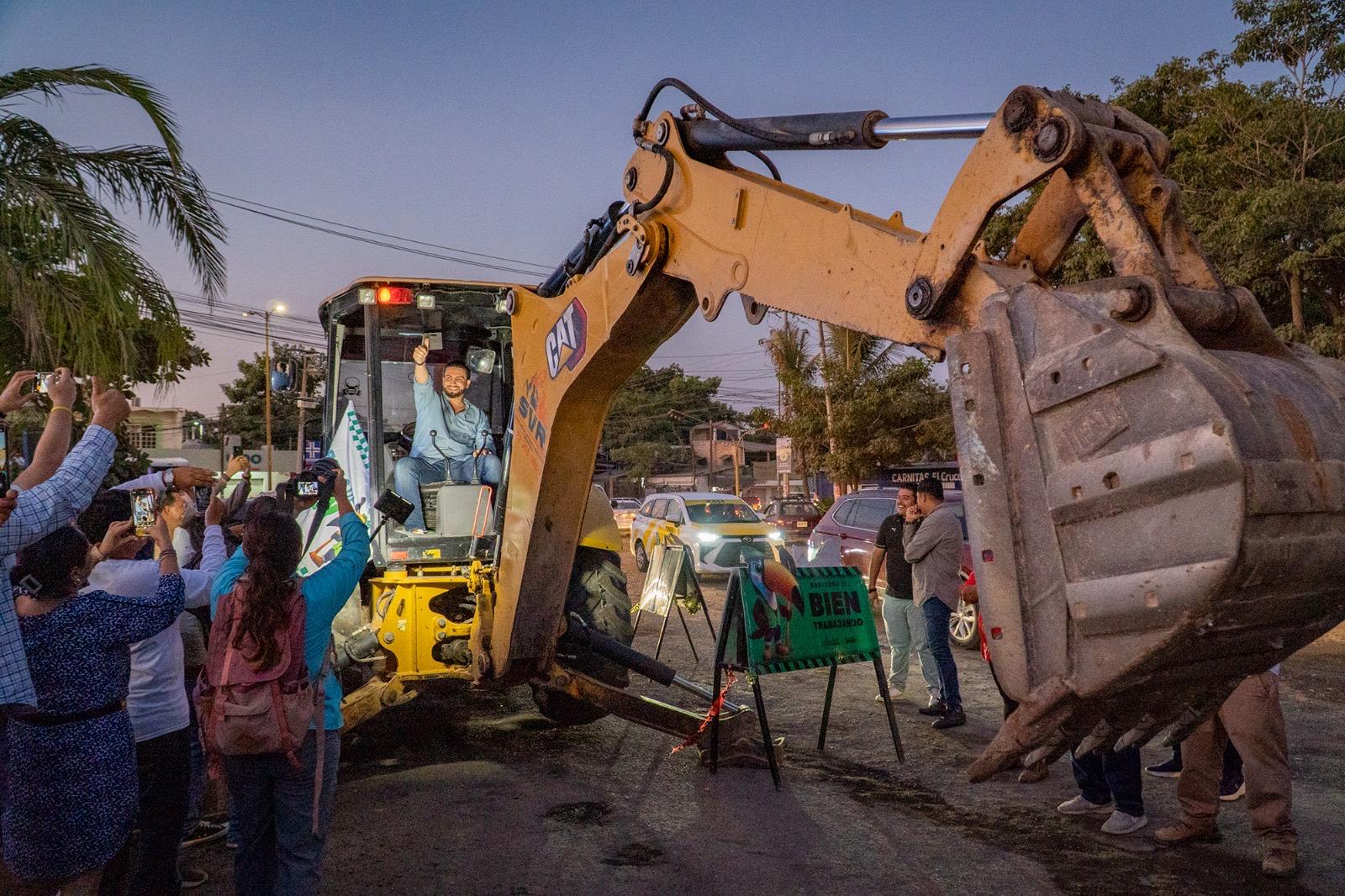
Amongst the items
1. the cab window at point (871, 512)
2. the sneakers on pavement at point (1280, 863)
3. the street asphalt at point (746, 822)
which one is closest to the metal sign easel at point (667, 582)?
the street asphalt at point (746, 822)

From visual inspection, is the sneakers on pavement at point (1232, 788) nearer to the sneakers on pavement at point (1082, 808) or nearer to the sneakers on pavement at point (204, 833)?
the sneakers on pavement at point (1082, 808)

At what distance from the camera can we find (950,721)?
301 inches

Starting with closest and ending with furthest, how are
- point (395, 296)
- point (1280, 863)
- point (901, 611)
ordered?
point (1280, 863) → point (395, 296) → point (901, 611)

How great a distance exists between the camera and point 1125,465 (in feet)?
7.65

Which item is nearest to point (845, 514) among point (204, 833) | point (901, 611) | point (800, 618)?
point (901, 611)

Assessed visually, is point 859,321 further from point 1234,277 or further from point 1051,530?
point 1234,277

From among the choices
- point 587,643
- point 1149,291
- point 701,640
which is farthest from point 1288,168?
point 1149,291

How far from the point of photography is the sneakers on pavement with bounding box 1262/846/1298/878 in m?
4.54

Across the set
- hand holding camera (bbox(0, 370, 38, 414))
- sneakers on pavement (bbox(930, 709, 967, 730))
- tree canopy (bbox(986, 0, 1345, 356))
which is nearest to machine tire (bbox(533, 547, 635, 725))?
sneakers on pavement (bbox(930, 709, 967, 730))

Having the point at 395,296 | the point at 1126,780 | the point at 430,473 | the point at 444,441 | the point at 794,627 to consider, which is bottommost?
the point at 1126,780

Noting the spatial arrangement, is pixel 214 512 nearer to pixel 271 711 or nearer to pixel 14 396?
pixel 14 396

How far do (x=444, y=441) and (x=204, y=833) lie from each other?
2768 millimetres

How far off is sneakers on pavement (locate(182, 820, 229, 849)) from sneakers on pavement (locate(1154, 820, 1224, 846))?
15.9 feet

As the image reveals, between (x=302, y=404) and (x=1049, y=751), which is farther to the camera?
(x=302, y=404)
